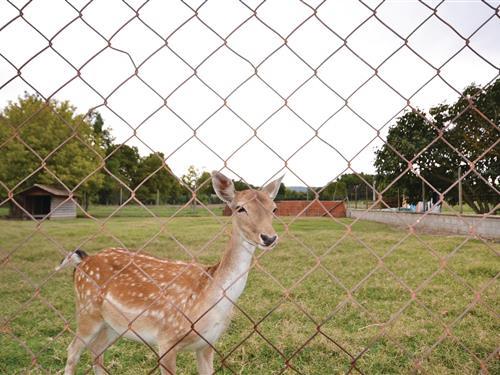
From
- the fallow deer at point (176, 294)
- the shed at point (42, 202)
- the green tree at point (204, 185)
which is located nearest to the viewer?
the green tree at point (204, 185)

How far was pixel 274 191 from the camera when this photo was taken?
96.0 inches

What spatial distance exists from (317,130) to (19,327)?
3.91 m

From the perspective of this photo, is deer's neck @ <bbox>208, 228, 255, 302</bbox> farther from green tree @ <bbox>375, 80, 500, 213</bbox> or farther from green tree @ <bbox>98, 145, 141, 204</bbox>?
green tree @ <bbox>98, 145, 141, 204</bbox>

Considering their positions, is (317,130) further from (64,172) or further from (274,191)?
(64,172)

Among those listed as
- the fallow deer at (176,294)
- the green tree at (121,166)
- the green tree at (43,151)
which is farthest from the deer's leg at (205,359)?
the green tree at (121,166)

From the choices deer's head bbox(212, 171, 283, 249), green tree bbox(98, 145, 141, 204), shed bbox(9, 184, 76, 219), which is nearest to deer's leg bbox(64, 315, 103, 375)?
deer's head bbox(212, 171, 283, 249)

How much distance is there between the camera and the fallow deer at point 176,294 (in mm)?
2270

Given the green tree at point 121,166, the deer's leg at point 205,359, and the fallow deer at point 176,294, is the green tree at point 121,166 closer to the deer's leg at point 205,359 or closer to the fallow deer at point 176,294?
the fallow deer at point 176,294

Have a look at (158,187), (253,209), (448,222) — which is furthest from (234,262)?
(158,187)

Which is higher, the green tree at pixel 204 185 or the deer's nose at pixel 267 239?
the green tree at pixel 204 185

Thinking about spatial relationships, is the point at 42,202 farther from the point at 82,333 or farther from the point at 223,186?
the point at 223,186

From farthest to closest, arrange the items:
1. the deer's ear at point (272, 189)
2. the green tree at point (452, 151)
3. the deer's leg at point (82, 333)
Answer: the green tree at point (452, 151) < the deer's leg at point (82, 333) < the deer's ear at point (272, 189)

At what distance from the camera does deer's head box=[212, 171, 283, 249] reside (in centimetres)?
212

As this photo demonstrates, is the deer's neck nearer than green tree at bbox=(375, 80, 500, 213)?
Yes
